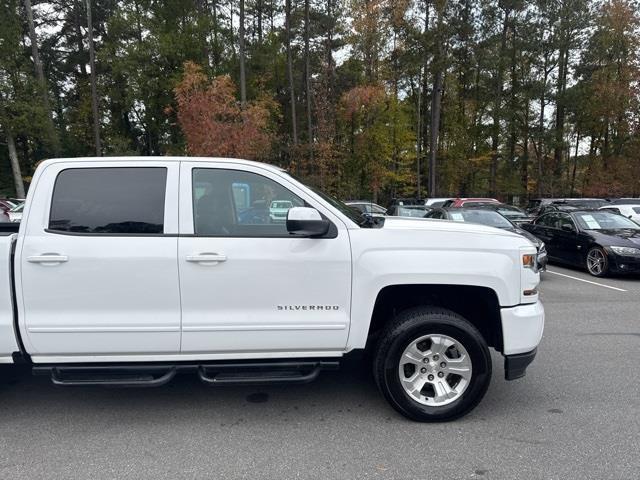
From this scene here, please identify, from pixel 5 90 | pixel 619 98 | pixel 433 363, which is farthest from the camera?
pixel 619 98

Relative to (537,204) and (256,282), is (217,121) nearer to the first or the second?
(537,204)

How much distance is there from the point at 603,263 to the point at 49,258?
33.4 feet

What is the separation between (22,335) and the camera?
3.05 metres

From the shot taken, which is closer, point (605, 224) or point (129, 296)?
point (129, 296)

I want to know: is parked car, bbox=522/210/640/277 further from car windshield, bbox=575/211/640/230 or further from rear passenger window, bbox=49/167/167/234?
rear passenger window, bbox=49/167/167/234

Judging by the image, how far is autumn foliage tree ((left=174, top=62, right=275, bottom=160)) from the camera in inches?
697

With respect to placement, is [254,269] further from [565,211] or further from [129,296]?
[565,211]

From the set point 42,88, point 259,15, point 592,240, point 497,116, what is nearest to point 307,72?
point 259,15

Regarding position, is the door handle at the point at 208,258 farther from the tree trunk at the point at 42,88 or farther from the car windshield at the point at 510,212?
the tree trunk at the point at 42,88

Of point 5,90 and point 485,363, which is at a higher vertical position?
point 5,90

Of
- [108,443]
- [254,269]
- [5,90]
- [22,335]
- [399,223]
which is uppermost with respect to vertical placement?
[5,90]

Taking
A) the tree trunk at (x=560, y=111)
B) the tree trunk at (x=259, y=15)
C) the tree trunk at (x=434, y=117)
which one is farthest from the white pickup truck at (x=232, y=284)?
the tree trunk at (x=560, y=111)

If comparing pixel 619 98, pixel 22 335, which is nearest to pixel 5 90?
pixel 22 335

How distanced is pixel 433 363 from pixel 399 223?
44.6 inches
